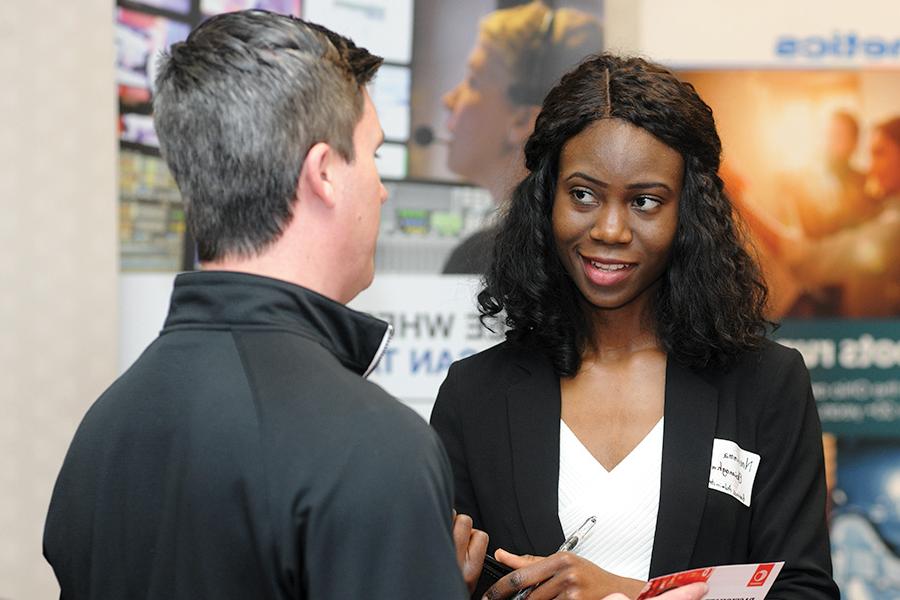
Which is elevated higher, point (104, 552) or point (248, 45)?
point (248, 45)

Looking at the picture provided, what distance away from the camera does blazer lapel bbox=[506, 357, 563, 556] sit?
2.02 metres

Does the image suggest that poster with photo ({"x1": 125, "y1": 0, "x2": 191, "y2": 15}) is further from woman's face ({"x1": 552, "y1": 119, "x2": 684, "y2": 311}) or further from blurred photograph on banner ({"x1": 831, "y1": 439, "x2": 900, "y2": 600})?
blurred photograph on banner ({"x1": 831, "y1": 439, "x2": 900, "y2": 600})

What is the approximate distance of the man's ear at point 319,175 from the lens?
124cm

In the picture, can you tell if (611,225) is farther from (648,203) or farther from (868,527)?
(868,527)

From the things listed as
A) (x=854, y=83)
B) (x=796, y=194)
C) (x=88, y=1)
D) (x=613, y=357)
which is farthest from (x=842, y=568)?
(x=88, y=1)

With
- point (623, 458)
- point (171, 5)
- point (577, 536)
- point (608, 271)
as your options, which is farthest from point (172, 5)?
point (577, 536)

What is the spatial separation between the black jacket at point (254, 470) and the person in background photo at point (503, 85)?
2.34 meters

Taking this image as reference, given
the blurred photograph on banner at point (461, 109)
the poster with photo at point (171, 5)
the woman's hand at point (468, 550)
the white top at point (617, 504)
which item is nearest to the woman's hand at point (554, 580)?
the woman's hand at point (468, 550)

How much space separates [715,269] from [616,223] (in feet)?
0.81

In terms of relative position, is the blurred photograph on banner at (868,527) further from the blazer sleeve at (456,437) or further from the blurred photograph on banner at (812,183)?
the blazer sleeve at (456,437)

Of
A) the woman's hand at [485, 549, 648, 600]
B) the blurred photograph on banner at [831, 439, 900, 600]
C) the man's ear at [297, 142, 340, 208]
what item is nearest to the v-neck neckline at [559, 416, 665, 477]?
the woman's hand at [485, 549, 648, 600]

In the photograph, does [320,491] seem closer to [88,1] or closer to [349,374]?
[349,374]

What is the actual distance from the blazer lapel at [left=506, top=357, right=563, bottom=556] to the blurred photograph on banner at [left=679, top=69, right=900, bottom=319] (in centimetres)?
184

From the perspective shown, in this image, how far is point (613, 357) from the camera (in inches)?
86.8
